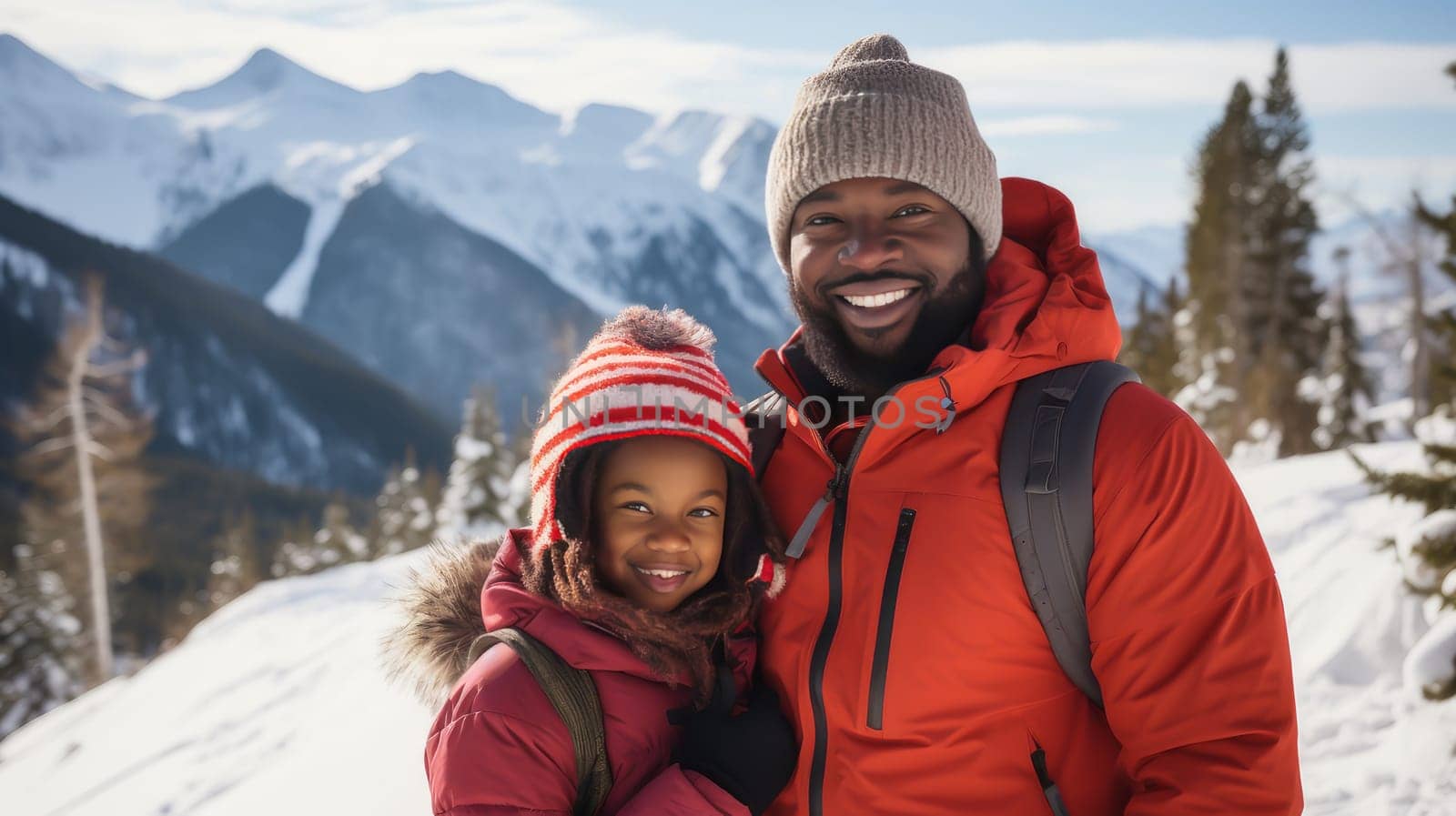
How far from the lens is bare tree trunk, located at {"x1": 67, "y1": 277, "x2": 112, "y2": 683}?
23344mm

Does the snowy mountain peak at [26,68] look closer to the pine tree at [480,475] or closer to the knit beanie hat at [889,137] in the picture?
the pine tree at [480,475]

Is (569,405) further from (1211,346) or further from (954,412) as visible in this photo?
(1211,346)

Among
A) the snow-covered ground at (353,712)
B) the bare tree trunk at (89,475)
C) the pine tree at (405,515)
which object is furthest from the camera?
the pine tree at (405,515)

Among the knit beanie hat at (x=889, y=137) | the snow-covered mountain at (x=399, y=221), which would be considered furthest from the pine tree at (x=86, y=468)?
the snow-covered mountain at (x=399, y=221)

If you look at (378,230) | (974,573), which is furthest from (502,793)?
(378,230)

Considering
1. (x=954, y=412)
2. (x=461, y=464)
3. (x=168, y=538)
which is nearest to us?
(x=954, y=412)

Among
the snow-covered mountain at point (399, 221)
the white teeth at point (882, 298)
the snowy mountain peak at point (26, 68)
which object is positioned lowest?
the white teeth at point (882, 298)

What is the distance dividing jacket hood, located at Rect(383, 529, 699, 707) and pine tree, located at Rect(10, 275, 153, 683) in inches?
1001

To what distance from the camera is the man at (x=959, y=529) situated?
1.89m

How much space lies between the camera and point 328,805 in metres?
5.36

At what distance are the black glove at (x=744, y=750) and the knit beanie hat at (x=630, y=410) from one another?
1.22 feet

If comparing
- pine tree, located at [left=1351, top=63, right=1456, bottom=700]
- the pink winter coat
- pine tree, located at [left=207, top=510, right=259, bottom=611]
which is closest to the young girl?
the pink winter coat

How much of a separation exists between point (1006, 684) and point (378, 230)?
16285 centimetres

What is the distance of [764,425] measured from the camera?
2826 millimetres
